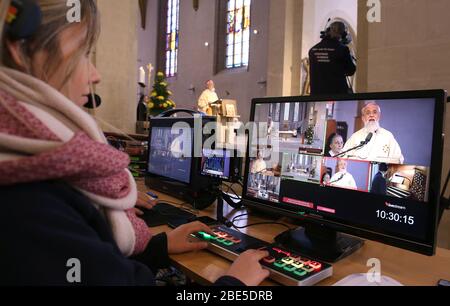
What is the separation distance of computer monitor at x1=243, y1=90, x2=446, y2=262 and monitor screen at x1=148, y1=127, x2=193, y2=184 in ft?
1.51

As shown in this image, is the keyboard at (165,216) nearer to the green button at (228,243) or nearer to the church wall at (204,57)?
the green button at (228,243)

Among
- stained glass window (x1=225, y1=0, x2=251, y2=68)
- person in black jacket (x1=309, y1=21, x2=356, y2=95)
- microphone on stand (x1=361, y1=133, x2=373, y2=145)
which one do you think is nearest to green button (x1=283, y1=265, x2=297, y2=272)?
microphone on stand (x1=361, y1=133, x2=373, y2=145)

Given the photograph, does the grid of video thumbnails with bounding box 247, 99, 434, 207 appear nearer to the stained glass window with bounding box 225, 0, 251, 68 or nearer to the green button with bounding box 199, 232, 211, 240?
the green button with bounding box 199, 232, 211, 240

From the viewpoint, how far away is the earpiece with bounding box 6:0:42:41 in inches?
20.2

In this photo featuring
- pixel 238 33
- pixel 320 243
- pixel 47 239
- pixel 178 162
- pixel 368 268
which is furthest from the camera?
pixel 238 33

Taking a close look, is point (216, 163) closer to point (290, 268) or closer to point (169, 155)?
point (169, 155)

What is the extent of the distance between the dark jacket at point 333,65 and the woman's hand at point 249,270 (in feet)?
6.84

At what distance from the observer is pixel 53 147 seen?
0.51 m

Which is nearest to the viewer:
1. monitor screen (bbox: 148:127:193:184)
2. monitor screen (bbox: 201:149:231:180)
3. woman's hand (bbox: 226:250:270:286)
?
woman's hand (bbox: 226:250:270:286)

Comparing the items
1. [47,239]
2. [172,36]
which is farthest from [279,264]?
[172,36]

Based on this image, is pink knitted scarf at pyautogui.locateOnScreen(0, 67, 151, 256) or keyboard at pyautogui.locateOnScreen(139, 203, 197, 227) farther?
keyboard at pyautogui.locateOnScreen(139, 203, 197, 227)

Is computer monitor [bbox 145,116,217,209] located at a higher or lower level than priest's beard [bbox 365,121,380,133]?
lower

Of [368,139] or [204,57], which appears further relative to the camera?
[204,57]

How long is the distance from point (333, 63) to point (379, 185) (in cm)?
200
